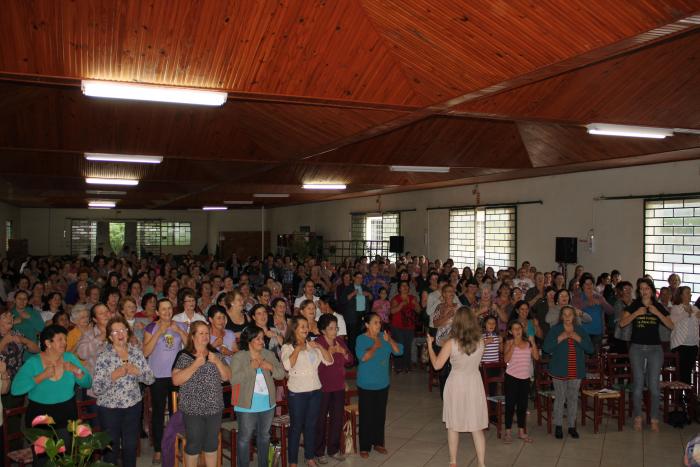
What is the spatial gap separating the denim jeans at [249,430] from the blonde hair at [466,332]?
5.64ft

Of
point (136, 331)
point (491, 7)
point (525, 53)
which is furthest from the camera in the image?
point (136, 331)

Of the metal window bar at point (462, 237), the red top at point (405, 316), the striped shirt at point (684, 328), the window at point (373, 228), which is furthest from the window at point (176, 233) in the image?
the striped shirt at point (684, 328)

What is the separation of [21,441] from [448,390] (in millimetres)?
3920

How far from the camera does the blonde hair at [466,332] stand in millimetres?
5551

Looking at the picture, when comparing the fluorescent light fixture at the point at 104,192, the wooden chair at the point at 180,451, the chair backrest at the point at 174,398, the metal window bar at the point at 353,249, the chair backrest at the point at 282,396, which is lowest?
the wooden chair at the point at 180,451

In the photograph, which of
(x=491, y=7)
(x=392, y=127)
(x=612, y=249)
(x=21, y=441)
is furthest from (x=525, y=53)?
(x=612, y=249)

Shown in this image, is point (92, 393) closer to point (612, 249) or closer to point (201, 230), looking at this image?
point (612, 249)

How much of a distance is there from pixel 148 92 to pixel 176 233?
87.4 ft

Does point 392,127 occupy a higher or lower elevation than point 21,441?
higher

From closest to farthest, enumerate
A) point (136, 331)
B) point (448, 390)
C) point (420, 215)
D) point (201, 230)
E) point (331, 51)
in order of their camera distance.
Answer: point (331, 51), point (448, 390), point (136, 331), point (420, 215), point (201, 230)

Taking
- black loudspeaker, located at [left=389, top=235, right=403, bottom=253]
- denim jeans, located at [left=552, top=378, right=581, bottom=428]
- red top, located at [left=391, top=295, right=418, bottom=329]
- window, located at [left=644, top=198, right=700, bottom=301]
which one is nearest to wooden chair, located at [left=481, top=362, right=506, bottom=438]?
denim jeans, located at [left=552, top=378, right=581, bottom=428]

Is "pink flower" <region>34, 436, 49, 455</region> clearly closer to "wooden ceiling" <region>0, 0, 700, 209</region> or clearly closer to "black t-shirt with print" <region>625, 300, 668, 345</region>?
"wooden ceiling" <region>0, 0, 700, 209</region>

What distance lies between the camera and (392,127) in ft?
24.0

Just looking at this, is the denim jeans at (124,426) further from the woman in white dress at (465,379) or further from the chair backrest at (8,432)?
the woman in white dress at (465,379)
